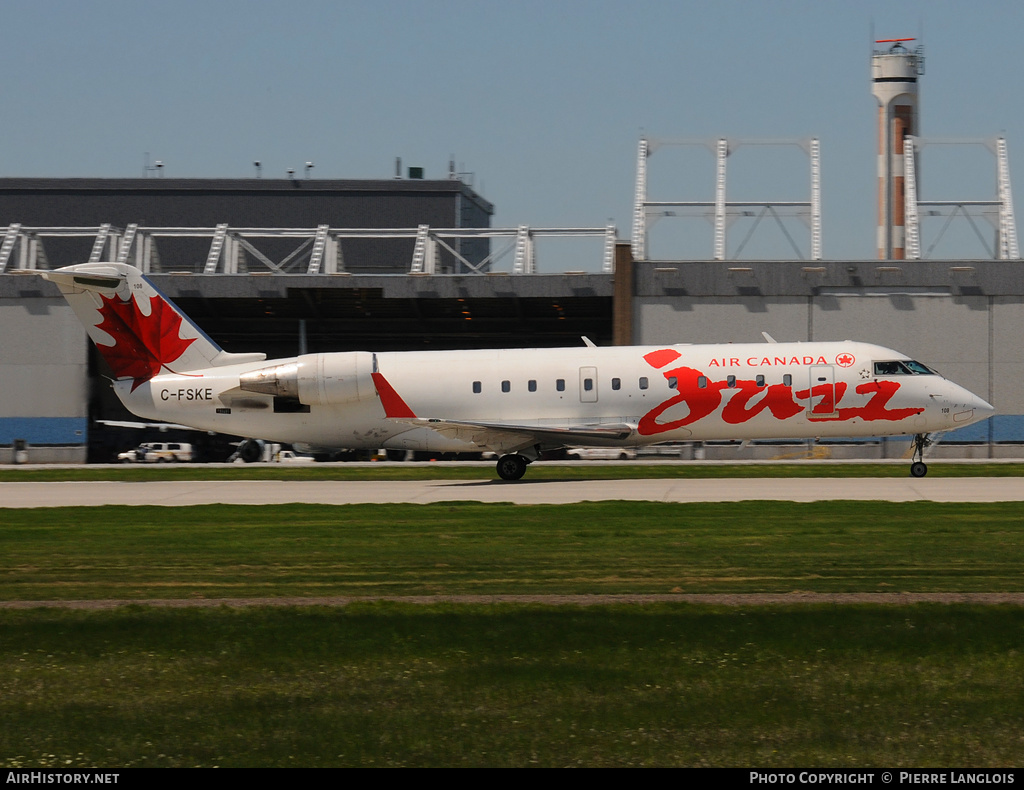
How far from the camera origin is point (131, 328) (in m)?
34.9

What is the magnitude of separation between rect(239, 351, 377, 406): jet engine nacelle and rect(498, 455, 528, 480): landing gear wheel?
4.22 metres

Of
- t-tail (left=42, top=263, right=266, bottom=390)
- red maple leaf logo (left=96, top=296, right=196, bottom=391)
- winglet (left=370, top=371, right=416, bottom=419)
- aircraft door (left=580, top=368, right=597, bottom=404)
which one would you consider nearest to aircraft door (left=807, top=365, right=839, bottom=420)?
aircraft door (left=580, top=368, right=597, bottom=404)

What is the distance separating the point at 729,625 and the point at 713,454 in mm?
36579

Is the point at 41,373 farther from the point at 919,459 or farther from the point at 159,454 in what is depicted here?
the point at 919,459

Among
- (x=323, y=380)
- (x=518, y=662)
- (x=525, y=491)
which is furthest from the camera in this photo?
(x=323, y=380)

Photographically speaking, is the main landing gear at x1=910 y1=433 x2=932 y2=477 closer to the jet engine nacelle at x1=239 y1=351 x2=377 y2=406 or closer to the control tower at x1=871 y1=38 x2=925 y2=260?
the jet engine nacelle at x1=239 y1=351 x2=377 y2=406

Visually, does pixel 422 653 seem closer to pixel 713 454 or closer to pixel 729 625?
pixel 729 625

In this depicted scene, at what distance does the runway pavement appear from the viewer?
25.2 metres

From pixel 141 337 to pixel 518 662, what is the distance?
27.6 metres

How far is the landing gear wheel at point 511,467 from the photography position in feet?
105

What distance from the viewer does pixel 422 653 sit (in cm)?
998

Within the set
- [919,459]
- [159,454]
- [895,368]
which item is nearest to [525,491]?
[895,368]

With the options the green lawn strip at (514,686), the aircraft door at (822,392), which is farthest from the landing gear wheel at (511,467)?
the green lawn strip at (514,686)

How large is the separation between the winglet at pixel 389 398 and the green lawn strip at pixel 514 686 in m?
21.7
